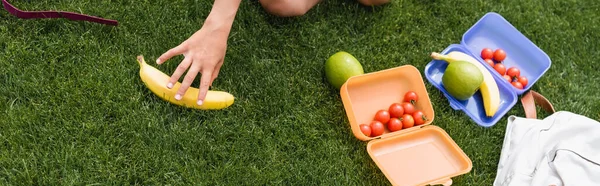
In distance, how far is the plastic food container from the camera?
102 inches

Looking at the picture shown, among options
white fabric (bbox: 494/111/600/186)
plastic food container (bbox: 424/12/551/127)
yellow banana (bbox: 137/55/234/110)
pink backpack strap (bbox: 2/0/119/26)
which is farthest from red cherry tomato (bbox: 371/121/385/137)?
pink backpack strap (bbox: 2/0/119/26)

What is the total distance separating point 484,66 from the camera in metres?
2.68

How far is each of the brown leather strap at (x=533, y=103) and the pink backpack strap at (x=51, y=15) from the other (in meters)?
1.88

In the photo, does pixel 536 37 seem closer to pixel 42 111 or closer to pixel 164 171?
pixel 164 171

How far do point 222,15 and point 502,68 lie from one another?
57.1 inches

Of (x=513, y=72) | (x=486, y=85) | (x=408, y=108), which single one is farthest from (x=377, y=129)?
(x=513, y=72)

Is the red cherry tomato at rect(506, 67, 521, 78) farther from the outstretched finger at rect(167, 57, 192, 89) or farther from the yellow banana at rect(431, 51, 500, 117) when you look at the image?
the outstretched finger at rect(167, 57, 192, 89)

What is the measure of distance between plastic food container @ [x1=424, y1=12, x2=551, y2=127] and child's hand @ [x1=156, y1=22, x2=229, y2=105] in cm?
107

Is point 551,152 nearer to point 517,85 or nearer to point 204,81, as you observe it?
point 517,85

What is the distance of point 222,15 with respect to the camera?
2.07 m

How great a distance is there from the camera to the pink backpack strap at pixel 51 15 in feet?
7.29

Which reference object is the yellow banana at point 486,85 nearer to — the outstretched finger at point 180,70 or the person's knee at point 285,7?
the person's knee at point 285,7

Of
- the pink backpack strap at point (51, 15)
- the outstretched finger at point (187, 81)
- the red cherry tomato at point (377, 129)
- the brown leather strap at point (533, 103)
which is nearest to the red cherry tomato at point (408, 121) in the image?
the red cherry tomato at point (377, 129)

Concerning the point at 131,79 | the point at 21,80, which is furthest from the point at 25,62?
the point at 131,79
